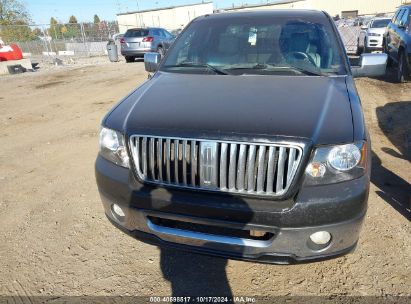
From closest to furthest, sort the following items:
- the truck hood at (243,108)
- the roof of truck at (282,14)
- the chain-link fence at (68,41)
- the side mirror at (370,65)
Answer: the truck hood at (243,108) → the side mirror at (370,65) → the roof of truck at (282,14) → the chain-link fence at (68,41)

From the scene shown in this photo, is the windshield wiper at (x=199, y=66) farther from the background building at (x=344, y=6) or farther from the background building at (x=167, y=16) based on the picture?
the background building at (x=344, y=6)

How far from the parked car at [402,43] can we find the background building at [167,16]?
50.9 m

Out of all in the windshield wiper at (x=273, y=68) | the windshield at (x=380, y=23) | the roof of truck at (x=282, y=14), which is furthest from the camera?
the windshield at (x=380, y=23)

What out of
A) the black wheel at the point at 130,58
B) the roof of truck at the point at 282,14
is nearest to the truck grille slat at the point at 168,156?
the roof of truck at the point at 282,14

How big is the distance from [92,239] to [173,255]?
787mm

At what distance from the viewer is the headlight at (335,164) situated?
2.05 m

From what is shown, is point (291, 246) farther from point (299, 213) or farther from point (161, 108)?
point (161, 108)

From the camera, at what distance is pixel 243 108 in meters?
2.37

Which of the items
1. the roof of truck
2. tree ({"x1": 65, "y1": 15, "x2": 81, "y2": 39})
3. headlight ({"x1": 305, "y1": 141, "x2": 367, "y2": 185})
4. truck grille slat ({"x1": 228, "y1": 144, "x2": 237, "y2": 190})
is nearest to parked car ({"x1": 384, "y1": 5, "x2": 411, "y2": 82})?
the roof of truck

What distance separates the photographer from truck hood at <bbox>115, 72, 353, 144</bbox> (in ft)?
6.91

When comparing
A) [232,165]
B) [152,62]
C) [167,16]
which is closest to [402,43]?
[152,62]

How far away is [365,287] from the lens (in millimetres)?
2453

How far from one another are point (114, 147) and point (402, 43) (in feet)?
30.2

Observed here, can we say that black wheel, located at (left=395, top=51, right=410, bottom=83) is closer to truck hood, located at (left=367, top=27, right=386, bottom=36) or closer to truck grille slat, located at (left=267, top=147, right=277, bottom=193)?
truck hood, located at (left=367, top=27, right=386, bottom=36)
